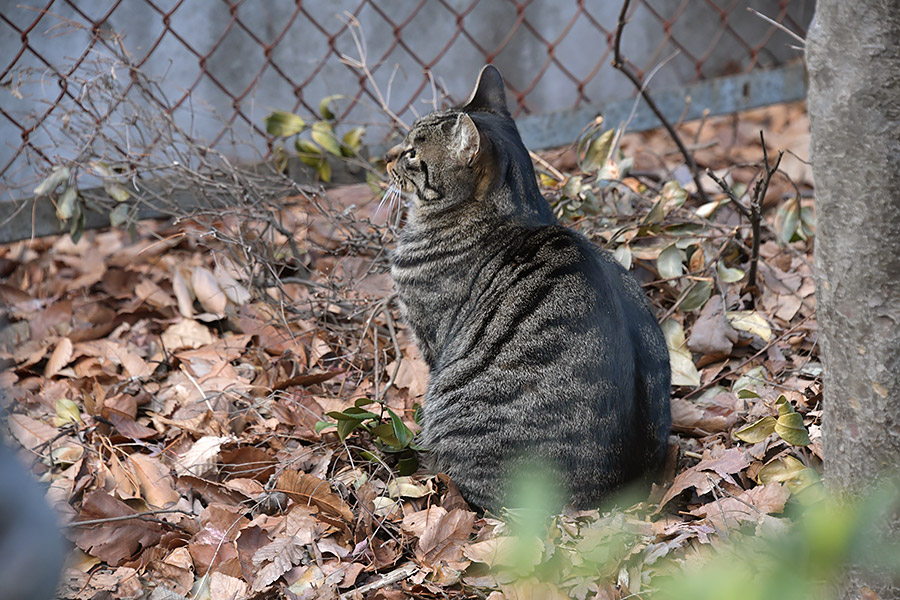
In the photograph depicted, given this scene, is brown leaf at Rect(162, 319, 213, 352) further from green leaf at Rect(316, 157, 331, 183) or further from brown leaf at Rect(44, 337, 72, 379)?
green leaf at Rect(316, 157, 331, 183)

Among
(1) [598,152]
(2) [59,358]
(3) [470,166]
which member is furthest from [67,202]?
(1) [598,152]

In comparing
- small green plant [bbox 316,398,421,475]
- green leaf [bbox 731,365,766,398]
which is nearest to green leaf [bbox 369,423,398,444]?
small green plant [bbox 316,398,421,475]

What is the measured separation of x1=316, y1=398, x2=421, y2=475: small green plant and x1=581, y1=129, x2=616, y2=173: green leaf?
52.1 inches

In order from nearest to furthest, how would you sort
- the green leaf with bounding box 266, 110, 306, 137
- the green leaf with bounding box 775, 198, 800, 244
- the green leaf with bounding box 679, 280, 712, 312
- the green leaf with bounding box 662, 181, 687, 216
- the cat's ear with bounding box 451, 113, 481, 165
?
the cat's ear with bounding box 451, 113, 481, 165
the green leaf with bounding box 679, 280, 712, 312
the green leaf with bounding box 775, 198, 800, 244
the green leaf with bounding box 662, 181, 687, 216
the green leaf with bounding box 266, 110, 306, 137

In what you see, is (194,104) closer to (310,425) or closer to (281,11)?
(281,11)

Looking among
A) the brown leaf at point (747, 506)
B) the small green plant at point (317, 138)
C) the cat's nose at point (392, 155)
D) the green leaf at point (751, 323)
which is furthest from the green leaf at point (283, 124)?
the brown leaf at point (747, 506)

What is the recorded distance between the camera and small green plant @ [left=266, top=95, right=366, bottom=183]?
339 centimetres

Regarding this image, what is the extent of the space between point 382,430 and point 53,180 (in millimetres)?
1693

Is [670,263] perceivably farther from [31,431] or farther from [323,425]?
[31,431]

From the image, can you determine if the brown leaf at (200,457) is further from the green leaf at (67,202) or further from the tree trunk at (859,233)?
the tree trunk at (859,233)

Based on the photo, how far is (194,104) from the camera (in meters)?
3.80

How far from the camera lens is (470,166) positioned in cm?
251

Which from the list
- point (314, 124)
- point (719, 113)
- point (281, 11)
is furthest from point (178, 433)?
point (719, 113)

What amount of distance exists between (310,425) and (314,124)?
1387mm
